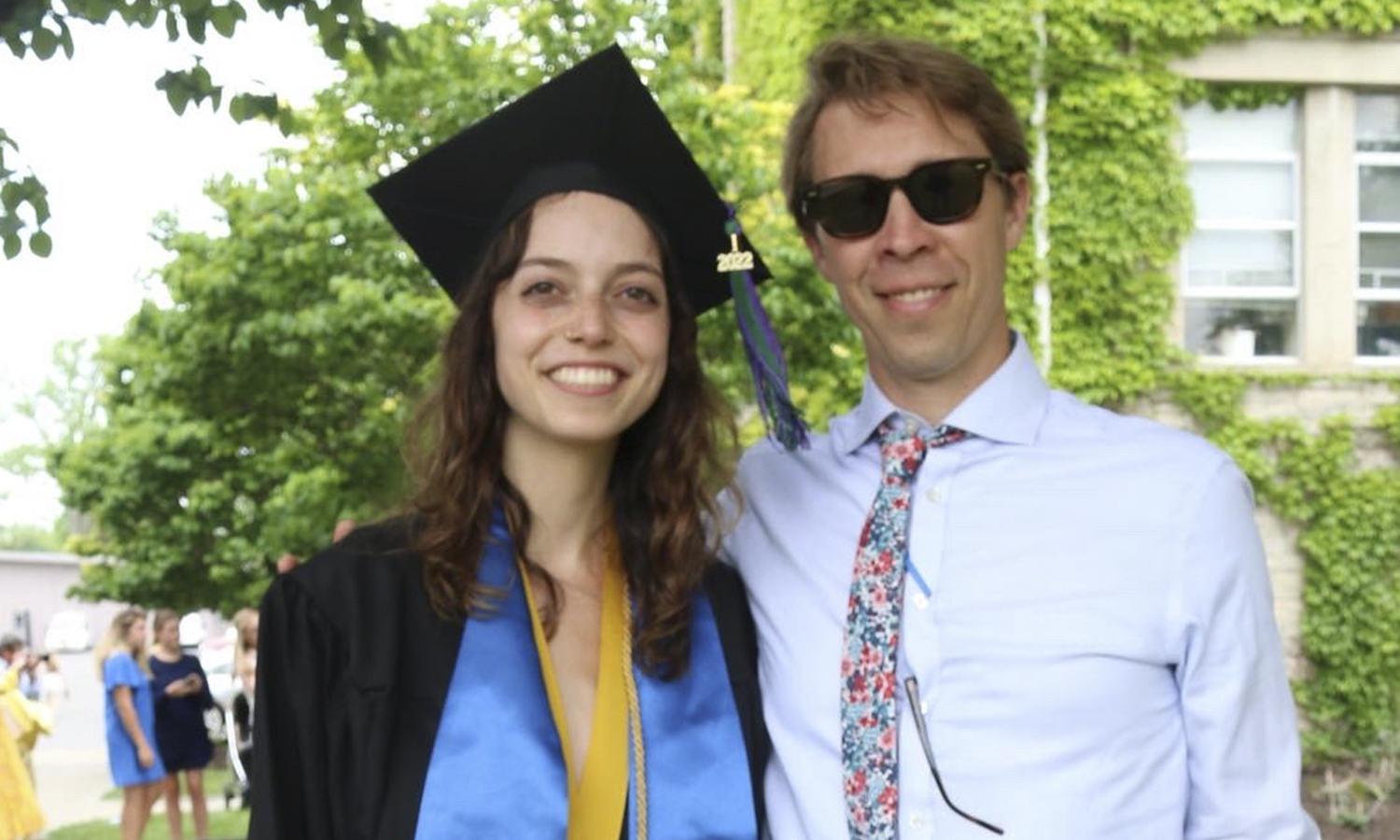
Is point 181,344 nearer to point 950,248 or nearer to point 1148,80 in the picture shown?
point 1148,80

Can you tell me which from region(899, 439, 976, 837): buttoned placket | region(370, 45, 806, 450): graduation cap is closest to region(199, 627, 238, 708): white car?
region(370, 45, 806, 450): graduation cap

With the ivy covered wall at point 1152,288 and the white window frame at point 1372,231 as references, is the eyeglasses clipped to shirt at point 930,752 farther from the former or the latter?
the white window frame at point 1372,231

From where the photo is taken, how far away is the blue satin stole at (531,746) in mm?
2824

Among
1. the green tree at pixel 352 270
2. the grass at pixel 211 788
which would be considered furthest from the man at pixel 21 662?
the green tree at pixel 352 270

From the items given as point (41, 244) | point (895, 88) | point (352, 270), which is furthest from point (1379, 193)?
point (895, 88)

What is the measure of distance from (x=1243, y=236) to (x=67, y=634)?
50.1 meters

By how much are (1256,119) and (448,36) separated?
5669 millimetres

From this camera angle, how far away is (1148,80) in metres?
13.2

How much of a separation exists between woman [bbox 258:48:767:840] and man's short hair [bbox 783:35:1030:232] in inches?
7.6

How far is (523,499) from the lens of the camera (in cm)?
315

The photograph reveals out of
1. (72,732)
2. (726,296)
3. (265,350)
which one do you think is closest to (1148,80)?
(265,350)

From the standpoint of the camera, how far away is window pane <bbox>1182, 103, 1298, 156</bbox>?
13367 millimetres

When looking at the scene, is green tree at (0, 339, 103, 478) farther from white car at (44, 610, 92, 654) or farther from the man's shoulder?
the man's shoulder

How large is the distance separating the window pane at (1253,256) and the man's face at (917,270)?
10.7 metres
